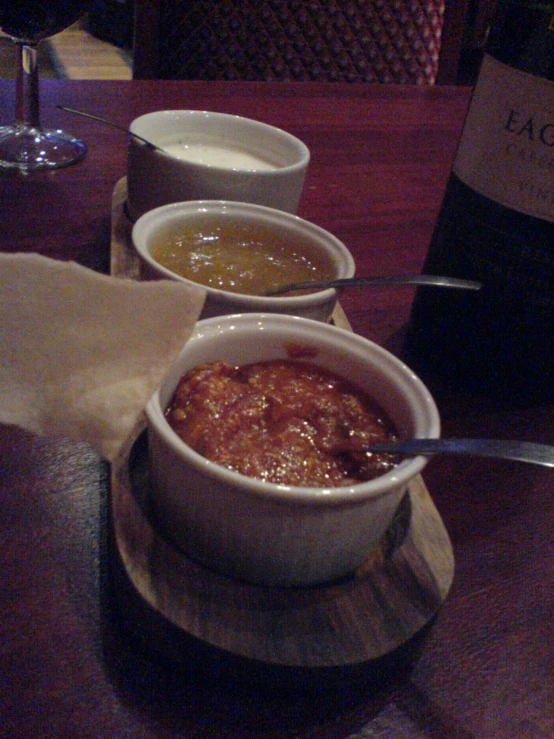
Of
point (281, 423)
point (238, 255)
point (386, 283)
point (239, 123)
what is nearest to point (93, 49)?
point (239, 123)

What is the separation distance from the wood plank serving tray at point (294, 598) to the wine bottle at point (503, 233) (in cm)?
26

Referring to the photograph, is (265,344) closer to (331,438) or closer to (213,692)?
(331,438)

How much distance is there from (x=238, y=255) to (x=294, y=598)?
0.47 m

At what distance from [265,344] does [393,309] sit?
33 centimetres

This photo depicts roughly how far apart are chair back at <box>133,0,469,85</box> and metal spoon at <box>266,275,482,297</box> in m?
1.45

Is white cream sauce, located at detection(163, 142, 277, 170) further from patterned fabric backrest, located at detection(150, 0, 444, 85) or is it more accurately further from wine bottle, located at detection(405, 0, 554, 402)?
patterned fabric backrest, located at detection(150, 0, 444, 85)

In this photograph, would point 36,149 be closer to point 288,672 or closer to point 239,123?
point 239,123

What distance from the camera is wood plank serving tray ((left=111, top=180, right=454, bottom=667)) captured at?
48cm

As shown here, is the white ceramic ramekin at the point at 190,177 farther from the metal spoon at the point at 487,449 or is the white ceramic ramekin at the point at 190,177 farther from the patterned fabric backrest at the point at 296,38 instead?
the patterned fabric backrest at the point at 296,38

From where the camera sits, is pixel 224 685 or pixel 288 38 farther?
pixel 288 38

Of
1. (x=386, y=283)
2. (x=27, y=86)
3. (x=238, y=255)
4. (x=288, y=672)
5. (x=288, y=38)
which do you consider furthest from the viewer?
(x=288, y=38)

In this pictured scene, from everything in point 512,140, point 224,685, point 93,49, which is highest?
point 512,140

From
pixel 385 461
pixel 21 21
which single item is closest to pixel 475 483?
pixel 385 461

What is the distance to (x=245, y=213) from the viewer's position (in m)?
0.90
